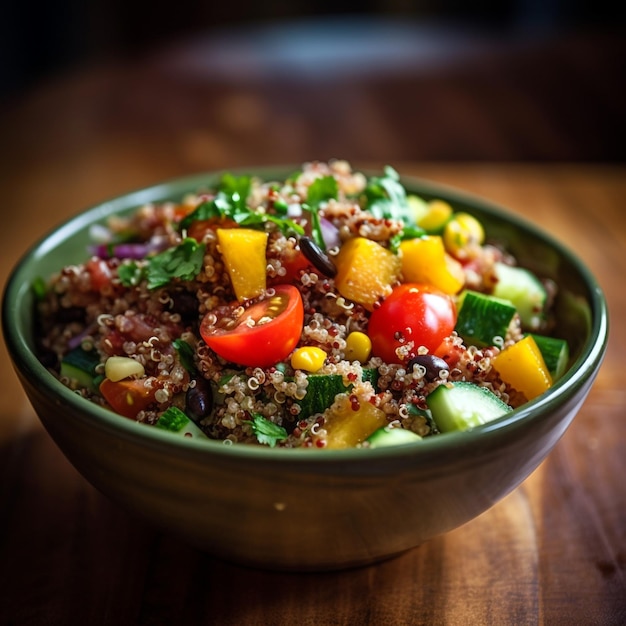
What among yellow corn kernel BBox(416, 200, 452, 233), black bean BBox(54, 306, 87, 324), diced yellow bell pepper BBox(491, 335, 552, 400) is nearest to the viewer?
diced yellow bell pepper BBox(491, 335, 552, 400)

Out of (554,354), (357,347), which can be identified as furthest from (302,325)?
(554,354)

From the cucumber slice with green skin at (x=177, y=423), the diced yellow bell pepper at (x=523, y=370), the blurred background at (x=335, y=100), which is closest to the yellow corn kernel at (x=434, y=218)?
the diced yellow bell pepper at (x=523, y=370)

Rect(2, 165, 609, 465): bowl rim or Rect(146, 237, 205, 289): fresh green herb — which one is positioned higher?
Rect(146, 237, 205, 289): fresh green herb

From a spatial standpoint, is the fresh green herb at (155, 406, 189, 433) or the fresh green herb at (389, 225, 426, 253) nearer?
the fresh green herb at (155, 406, 189, 433)

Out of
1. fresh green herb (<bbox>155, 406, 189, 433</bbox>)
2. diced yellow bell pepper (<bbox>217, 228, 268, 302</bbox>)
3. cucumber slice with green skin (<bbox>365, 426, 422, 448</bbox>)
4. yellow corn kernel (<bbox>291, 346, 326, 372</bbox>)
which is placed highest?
diced yellow bell pepper (<bbox>217, 228, 268, 302</bbox>)

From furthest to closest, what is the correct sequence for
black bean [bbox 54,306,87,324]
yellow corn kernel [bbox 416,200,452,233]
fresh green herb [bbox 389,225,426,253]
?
yellow corn kernel [bbox 416,200,452,233]
black bean [bbox 54,306,87,324]
fresh green herb [bbox 389,225,426,253]

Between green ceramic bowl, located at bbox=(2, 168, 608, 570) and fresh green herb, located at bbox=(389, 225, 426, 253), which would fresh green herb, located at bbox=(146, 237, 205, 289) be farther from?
fresh green herb, located at bbox=(389, 225, 426, 253)

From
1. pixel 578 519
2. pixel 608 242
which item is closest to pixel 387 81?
pixel 608 242

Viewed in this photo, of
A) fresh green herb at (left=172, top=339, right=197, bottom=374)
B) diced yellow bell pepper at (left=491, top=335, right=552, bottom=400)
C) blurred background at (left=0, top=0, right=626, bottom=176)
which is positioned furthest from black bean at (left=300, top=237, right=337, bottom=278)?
blurred background at (left=0, top=0, right=626, bottom=176)

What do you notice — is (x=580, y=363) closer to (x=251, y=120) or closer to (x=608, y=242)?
(x=608, y=242)
